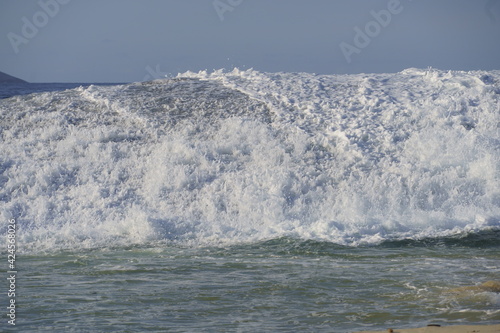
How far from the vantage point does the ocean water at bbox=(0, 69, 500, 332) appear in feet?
21.6

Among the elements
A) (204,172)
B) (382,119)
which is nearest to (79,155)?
(204,172)

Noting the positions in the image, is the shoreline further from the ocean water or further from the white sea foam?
the white sea foam

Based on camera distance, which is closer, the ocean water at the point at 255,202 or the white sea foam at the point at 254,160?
the ocean water at the point at 255,202

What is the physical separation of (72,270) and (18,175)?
496cm

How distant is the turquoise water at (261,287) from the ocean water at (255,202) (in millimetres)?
31

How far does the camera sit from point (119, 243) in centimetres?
981

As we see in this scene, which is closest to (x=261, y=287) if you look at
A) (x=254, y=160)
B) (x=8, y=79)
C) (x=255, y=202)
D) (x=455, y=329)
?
(x=455, y=329)

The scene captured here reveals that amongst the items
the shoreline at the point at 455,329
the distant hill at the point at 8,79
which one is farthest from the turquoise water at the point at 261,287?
the distant hill at the point at 8,79

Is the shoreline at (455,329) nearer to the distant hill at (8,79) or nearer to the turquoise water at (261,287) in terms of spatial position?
the turquoise water at (261,287)

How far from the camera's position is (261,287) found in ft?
23.8

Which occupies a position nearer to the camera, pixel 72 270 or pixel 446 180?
pixel 72 270

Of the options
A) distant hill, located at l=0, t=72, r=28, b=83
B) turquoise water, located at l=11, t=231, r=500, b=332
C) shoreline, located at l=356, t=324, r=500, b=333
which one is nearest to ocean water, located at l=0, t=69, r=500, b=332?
turquoise water, located at l=11, t=231, r=500, b=332

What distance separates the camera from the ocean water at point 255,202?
6570 mm

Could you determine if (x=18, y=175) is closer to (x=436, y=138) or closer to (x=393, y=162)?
(x=393, y=162)
